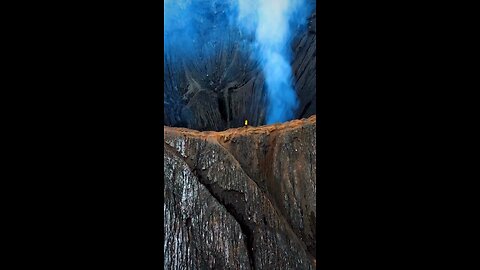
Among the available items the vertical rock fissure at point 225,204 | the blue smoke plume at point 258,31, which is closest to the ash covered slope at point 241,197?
the vertical rock fissure at point 225,204

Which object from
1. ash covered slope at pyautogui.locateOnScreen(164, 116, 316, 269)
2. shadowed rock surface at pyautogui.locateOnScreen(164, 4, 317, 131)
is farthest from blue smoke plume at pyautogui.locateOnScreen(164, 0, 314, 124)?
ash covered slope at pyautogui.locateOnScreen(164, 116, 316, 269)

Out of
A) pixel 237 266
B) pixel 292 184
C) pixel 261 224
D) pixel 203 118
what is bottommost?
pixel 237 266

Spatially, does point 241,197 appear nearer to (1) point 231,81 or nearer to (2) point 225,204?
(2) point 225,204

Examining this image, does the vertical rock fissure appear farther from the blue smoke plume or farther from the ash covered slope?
the blue smoke plume

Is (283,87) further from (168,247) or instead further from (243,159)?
(168,247)

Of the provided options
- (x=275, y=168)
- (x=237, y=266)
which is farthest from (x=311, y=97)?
(x=237, y=266)

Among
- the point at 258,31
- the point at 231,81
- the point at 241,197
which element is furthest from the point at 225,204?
the point at 258,31

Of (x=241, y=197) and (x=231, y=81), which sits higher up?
(x=231, y=81)
